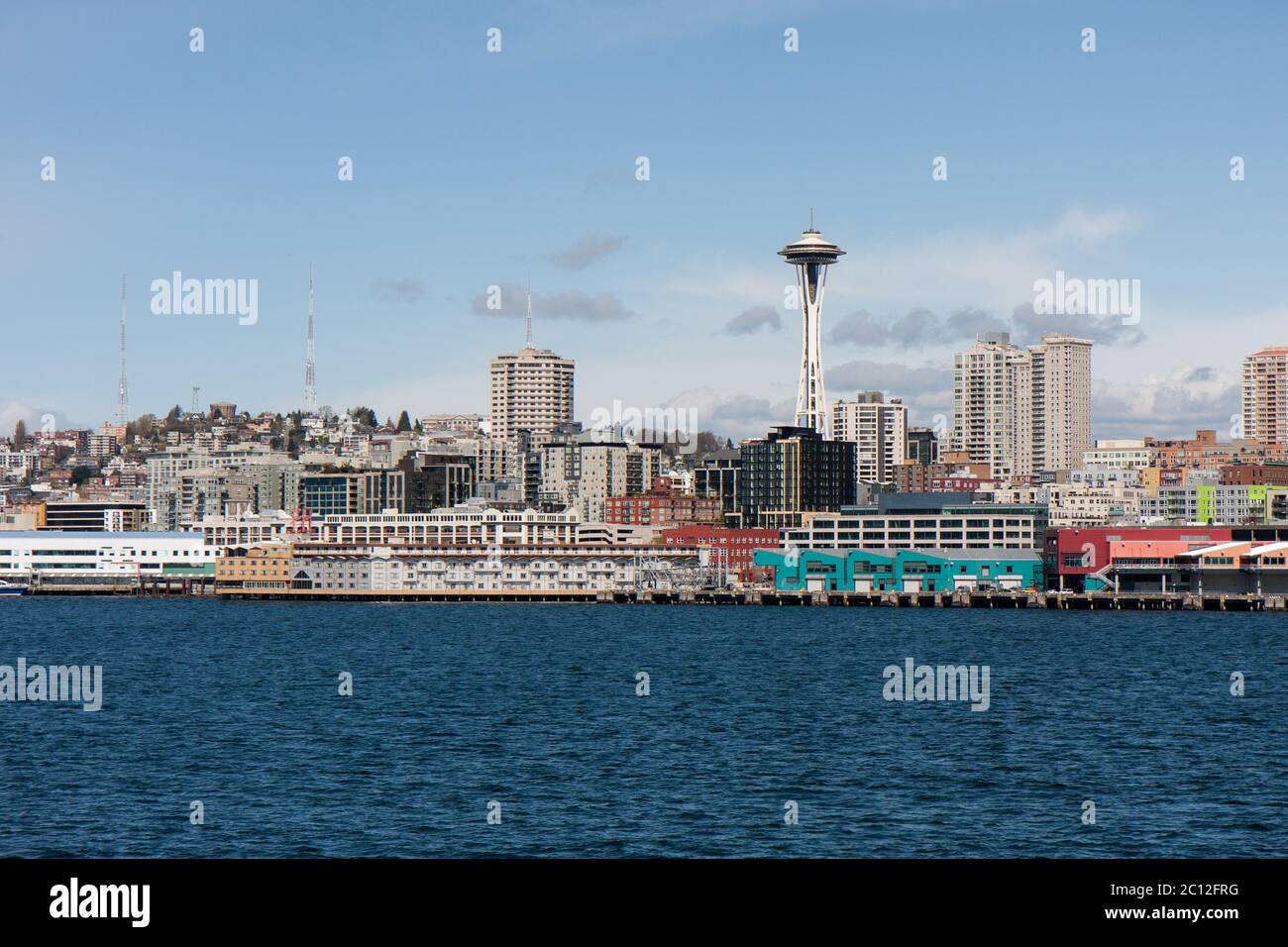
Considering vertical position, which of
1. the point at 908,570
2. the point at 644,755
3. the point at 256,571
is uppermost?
the point at 644,755

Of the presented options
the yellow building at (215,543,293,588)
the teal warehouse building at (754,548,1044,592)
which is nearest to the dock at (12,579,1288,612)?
the yellow building at (215,543,293,588)

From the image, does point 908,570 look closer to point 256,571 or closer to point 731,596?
point 731,596

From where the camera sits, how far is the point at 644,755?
4069cm

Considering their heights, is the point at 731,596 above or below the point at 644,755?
below

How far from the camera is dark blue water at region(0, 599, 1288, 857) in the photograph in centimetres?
2942

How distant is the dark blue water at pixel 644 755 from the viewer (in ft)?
96.5

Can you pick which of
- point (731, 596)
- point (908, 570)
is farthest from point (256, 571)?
point (908, 570)

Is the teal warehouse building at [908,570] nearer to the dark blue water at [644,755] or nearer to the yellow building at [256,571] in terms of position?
the yellow building at [256,571]

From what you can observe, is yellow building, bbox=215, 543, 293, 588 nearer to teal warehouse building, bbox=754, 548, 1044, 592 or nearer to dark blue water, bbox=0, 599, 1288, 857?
teal warehouse building, bbox=754, 548, 1044, 592

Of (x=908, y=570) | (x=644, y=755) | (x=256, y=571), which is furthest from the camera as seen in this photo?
(x=256, y=571)

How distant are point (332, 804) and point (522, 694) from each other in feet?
83.2

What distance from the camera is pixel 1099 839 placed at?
28797 millimetres
